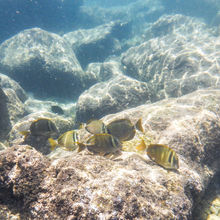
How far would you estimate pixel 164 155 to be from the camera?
7.96 feet

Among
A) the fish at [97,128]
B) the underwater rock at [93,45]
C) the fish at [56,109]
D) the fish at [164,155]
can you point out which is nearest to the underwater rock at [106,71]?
the fish at [56,109]

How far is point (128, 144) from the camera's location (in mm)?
3301

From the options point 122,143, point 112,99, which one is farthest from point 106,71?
point 122,143

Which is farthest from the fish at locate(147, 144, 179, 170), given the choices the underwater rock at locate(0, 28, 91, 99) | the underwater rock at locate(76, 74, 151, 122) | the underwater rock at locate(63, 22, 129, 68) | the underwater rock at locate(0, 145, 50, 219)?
the underwater rock at locate(63, 22, 129, 68)

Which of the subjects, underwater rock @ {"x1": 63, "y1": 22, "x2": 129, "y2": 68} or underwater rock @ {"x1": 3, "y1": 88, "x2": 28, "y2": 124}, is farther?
underwater rock @ {"x1": 63, "y1": 22, "x2": 129, "y2": 68}

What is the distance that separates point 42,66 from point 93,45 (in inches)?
276

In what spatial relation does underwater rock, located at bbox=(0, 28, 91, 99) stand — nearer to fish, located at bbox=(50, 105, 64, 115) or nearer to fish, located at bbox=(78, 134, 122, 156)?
fish, located at bbox=(50, 105, 64, 115)

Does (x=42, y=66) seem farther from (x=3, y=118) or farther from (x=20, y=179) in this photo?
(x=20, y=179)

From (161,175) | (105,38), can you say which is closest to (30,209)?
(161,175)

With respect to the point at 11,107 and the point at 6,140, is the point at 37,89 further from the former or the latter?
the point at 6,140

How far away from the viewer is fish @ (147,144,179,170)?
241 cm

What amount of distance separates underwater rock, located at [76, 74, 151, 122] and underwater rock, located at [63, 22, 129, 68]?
9274mm

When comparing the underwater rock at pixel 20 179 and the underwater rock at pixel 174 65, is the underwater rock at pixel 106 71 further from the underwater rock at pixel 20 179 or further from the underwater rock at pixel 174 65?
the underwater rock at pixel 20 179

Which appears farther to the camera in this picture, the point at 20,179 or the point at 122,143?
the point at 122,143
